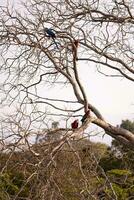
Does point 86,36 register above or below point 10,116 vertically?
above

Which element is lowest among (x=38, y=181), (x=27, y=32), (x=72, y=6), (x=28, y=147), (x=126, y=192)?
(x=38, y=181)

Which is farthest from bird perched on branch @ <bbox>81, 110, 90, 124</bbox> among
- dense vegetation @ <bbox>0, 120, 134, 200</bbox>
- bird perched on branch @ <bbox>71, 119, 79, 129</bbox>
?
dense vegetation @ <bbox>0, 120, 134, 200</bbox>

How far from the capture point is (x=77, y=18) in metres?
8.76

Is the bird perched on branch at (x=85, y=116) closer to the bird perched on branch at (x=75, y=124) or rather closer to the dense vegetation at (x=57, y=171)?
the bird perched on branch at (x=75, y=124)

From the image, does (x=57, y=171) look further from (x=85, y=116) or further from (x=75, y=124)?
(x=85, y=116)

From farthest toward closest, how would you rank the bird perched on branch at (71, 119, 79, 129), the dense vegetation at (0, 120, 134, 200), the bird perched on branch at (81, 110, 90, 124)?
the bird perched on branch at (81, 110, 90, 124) < the bird perched on branch at (71, 119, 79, 129) < the dense vegetation at (0, 120, 134, 200)

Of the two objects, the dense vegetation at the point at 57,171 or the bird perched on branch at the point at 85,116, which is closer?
the dense vegetation at the point at 57,171

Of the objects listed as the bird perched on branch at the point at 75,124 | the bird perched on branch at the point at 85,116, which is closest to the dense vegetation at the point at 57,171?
the bird perched on branch at the point at 75,124

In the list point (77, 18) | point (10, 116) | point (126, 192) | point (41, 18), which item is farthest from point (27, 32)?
point (126, 192)

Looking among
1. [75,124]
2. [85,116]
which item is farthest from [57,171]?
[85,116]

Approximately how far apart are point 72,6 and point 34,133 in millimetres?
3528

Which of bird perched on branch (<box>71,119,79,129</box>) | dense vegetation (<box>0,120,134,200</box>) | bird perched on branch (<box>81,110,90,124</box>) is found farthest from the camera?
bird perched on branch (<box>81,110,90,124</box>)

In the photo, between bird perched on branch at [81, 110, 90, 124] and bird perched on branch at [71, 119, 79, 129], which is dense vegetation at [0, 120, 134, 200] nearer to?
bird perched on branch at [71, 119, 79, 129]

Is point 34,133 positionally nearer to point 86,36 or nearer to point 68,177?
point 68,177
